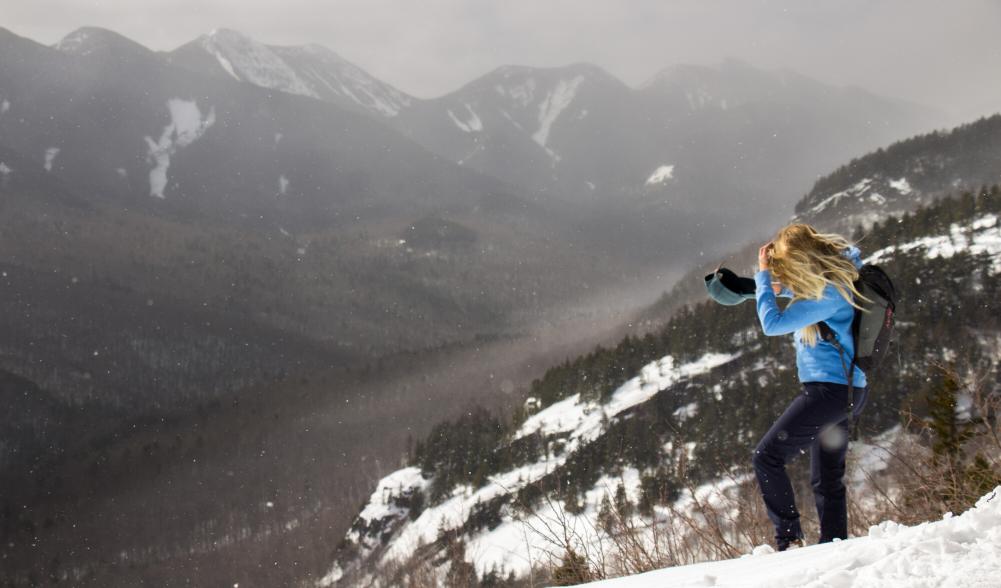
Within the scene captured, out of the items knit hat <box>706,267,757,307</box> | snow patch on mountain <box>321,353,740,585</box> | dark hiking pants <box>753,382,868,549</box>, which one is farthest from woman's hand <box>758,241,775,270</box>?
snow patch on mountain <box>321,353,740,585</box>

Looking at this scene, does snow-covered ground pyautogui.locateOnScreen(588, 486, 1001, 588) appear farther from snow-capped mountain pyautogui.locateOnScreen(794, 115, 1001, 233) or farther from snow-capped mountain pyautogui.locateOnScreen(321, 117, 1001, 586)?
snow-capped mountain pyautogui.locateOnScreen(794, 115, 1001, 233)

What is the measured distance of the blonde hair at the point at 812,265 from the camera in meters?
4.18

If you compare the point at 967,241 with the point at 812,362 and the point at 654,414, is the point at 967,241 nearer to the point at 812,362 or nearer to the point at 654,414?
the point at 654,414

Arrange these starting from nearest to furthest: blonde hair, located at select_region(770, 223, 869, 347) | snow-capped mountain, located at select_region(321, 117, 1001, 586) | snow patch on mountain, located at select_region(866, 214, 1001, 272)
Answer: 1. blonde hair, located at select_region(770, 223, 869, 347)
2. snow-capped mountain, located at select_region(321, 117, 1001, 586)
3. snow patch on mountain, located at select_region(866, 214, 1001, 272)

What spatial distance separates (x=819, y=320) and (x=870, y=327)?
0.35 meters

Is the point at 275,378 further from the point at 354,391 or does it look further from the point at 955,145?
the point at 955,145

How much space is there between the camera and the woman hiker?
4.24 meters

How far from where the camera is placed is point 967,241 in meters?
55.1

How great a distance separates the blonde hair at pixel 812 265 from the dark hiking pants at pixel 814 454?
427mm

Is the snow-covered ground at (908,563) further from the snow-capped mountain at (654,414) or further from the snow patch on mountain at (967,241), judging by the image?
the snow patch on mountain at (967,241)

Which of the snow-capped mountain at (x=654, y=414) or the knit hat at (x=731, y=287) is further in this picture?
the snow-capped mountain at (x=654, y=414)

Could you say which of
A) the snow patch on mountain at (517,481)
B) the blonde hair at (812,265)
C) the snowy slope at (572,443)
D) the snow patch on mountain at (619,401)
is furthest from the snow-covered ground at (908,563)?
the snow patch on mountain at (619,401)

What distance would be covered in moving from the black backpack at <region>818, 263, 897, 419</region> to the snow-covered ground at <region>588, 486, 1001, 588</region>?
3.88ft

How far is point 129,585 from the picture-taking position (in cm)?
10256
